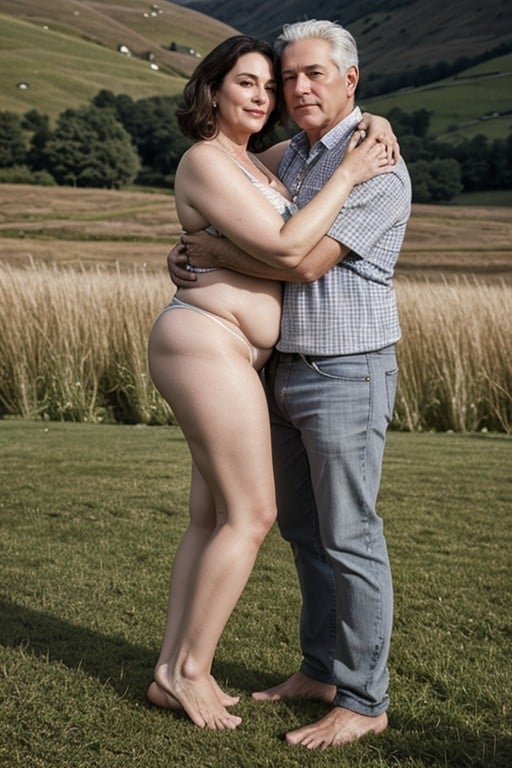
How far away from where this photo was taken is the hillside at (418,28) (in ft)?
265

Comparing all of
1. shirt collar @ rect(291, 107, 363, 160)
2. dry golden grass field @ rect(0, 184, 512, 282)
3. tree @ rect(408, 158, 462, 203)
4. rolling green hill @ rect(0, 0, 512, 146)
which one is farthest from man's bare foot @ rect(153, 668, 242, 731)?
rolling green hill @ rect(0, 0, 512, 146)

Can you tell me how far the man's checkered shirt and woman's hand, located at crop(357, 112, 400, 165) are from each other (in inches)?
1.4

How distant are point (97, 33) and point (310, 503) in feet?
318

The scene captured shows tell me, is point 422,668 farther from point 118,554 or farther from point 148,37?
point 148,37

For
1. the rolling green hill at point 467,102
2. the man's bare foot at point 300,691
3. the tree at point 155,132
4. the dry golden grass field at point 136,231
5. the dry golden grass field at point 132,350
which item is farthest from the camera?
the rolling green hill at point 467,102

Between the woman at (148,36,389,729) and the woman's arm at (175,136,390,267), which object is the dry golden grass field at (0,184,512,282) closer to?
the woman at (148,36,389,729)

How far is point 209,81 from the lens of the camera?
8.92 feet

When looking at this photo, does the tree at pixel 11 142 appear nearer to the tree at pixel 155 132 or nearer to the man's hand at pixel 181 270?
the tree at pixel 155 132

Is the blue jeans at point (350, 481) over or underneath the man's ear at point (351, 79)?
underneath

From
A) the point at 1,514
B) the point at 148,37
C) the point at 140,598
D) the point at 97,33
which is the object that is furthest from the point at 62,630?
the point at 148,37

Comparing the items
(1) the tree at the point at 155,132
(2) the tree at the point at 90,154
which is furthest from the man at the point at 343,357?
(2) the tree at the point at 90,154

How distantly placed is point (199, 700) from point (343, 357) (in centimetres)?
103

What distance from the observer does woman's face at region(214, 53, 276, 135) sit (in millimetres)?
2697

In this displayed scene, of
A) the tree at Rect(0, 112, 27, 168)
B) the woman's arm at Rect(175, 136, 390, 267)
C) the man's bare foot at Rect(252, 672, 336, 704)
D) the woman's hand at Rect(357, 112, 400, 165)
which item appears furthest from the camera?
the tree at Rect(0, 112, 27, 168)
